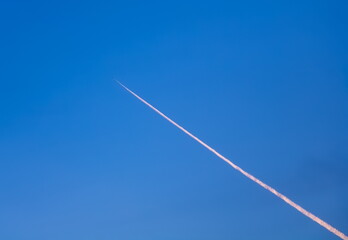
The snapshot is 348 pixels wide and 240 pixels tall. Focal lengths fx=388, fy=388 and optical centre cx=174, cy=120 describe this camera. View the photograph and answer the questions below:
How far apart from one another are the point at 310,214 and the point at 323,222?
2.59m

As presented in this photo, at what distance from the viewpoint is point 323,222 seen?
66688 millimetres

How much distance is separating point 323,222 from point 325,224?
100 cm

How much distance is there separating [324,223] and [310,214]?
2.67 meters

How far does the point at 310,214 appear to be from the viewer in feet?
225

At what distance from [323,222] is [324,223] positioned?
0.63 meters

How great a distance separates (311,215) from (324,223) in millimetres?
2975

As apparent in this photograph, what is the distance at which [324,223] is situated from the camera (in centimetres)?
6712

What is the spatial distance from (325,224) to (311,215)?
3.34 m

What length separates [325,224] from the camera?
2650 inches
